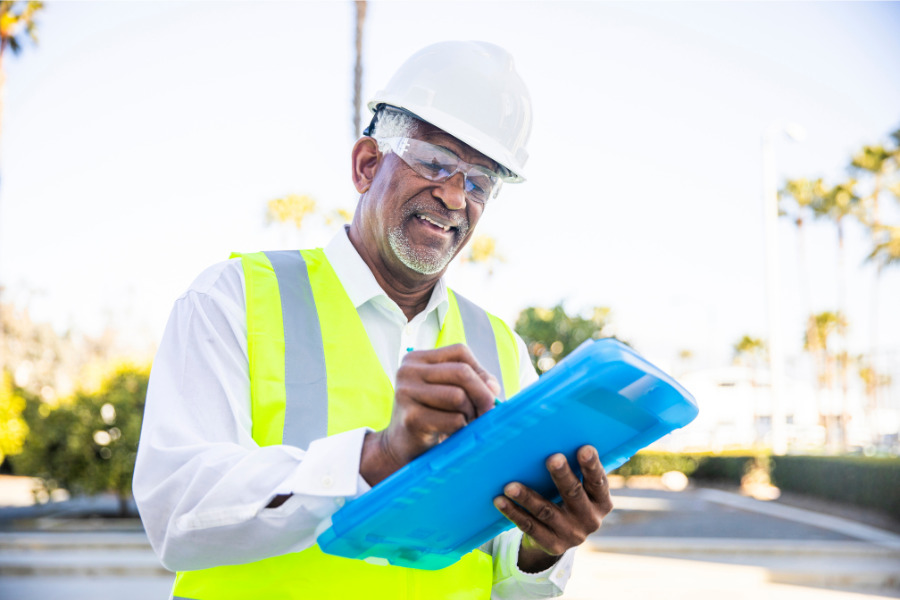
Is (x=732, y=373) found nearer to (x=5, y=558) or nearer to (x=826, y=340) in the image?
(x=826, y=340)

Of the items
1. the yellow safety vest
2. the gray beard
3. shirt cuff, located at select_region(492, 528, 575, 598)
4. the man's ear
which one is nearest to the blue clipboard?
the yellow safety vest

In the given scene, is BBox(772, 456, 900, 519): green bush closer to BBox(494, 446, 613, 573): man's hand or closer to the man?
the man

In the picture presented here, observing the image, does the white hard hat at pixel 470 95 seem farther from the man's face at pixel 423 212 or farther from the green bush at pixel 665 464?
the green bush at pixel 665 464

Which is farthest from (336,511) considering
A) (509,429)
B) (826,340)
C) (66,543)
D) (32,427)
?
(826,340)

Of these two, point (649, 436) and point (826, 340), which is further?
point (826, 340)

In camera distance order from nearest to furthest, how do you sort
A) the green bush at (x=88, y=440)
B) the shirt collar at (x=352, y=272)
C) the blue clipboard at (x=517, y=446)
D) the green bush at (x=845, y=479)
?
1. the blue clipboard at (x=517, y=446)
2. the shirt collar at (x=352, y=272)
3. the green bush at (x=88, y=440)
4. the green bush at (x=845, y=479)

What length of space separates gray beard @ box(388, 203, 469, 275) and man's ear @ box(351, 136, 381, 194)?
20cm

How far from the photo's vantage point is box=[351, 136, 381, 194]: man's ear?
2.05m

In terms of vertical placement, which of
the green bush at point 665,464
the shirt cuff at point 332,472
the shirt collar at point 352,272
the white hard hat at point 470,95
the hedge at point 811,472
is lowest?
the green bush at point 665,464

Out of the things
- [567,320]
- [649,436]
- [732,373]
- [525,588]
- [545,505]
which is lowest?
[732,373]

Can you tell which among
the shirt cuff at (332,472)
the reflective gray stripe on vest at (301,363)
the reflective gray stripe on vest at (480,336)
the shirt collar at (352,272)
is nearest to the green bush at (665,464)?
the reflective gray stripe on vest at (480,336)

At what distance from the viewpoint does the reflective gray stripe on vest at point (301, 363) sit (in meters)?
1.63

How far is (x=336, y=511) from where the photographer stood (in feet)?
4.13

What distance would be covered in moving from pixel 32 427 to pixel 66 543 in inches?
166
